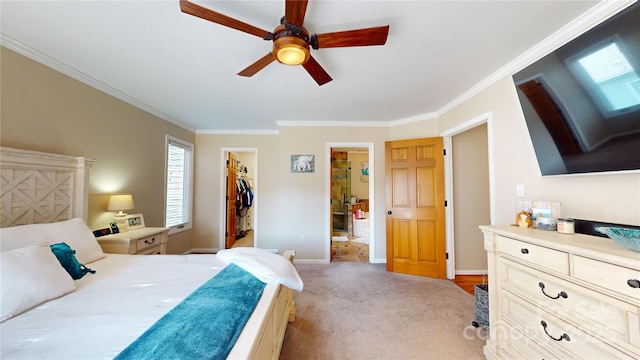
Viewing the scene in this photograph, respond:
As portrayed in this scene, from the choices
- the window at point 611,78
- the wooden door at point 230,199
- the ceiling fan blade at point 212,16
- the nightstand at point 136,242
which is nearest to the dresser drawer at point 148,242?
the nightstand at point 136,242

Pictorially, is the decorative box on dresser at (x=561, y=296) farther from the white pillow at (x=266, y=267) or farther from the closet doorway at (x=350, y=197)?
the closet doorway at (x=350, y=197)

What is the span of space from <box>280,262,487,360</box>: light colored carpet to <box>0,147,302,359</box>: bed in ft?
1.00

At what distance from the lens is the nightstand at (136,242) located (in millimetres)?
2289

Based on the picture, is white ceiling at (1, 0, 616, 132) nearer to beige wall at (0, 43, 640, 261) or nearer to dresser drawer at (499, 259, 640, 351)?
beige wall at (0, 43, 640, 261)

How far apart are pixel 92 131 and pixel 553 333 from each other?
14.0ft

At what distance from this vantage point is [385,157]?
3.72 meters

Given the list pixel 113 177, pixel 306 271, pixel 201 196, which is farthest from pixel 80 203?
pixel 306 271

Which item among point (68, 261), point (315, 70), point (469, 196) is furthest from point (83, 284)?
point (469, 196)

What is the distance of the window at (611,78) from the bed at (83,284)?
2.19 meters

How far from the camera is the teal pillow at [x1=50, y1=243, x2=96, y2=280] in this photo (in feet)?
4.85

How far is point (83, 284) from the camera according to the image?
1.42 m

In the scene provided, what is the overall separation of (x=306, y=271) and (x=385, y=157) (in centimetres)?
222

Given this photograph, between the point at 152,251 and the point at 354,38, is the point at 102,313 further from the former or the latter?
the point at 354,38

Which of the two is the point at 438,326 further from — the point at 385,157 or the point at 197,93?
the point at 197,93
